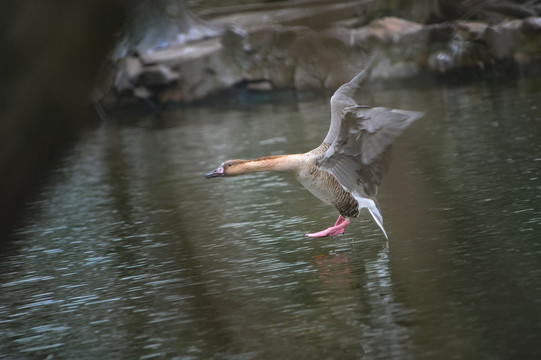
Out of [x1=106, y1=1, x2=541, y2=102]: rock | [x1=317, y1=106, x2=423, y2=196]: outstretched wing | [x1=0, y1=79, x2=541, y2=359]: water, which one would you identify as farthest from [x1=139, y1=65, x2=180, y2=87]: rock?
[x1=317, y1=106, x2=423, y2=196]: outstretched wing

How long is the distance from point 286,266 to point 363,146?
3.75ft

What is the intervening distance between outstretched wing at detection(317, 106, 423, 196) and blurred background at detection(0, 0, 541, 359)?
31cm

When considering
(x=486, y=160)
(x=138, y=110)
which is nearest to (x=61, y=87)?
(x=486, y=160)

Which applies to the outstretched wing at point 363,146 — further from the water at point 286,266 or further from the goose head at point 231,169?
the goose head at point 231,169

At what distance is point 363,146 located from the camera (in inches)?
243

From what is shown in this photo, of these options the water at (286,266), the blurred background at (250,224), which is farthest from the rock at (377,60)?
the water at (286,266)

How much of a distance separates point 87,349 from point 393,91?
1563 cm

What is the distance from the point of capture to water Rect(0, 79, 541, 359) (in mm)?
4430

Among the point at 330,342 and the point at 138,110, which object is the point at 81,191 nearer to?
the point at 330,342

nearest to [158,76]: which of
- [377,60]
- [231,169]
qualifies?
[377,60]

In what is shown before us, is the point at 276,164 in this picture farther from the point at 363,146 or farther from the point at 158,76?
the point at 158,76

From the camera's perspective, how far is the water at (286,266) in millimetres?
4430

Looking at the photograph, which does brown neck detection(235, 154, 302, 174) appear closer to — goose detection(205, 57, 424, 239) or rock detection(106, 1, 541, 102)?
goose detection(205, 57, 424, 239)

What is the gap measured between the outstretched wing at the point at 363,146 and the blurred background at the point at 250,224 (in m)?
0.31
